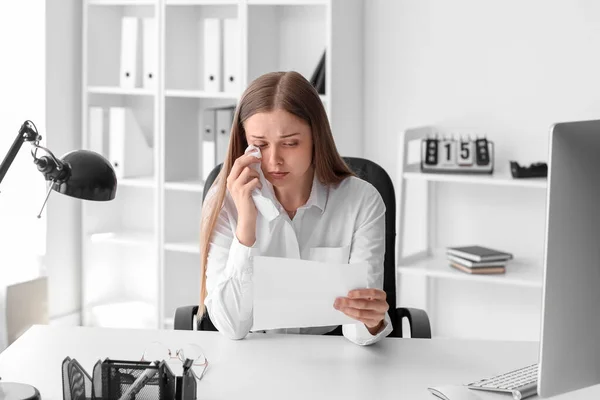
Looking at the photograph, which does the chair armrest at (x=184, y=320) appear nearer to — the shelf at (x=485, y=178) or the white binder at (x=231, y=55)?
the shelf at (x=485, y=178)

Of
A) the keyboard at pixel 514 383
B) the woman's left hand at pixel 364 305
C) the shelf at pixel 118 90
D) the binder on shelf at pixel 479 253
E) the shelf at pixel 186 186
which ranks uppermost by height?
the shelf at pixel 118 90

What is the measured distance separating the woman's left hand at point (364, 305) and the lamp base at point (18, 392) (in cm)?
62

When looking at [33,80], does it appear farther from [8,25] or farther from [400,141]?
[400,141]

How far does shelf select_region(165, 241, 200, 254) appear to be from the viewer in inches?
153

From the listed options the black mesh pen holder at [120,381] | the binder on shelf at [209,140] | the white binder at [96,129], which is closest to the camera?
the black mesh pen holder at [120,381]

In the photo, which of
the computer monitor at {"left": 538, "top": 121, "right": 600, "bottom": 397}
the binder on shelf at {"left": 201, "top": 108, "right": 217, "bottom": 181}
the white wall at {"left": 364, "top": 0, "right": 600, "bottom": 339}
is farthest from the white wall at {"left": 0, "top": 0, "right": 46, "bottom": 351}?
the computer monitor at {"left": 538, "top": 121, "right": 600, "bottom": 397}

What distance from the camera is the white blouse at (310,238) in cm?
210

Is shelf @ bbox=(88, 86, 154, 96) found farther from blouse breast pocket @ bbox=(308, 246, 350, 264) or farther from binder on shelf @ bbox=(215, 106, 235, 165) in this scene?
blouse breast pocket @ bbox=(308, 246, 350, 264)

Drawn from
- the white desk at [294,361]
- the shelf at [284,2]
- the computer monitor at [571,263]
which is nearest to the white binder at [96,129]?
the shelf at [284,2]

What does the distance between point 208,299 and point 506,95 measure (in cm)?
193

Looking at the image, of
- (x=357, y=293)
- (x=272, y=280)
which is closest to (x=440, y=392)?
(x=357, y=293)

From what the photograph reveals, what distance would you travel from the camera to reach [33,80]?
3.93 metres

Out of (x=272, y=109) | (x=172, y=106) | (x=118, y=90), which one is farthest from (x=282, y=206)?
(x=118, y=90)

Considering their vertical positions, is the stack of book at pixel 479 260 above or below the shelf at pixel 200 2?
below
